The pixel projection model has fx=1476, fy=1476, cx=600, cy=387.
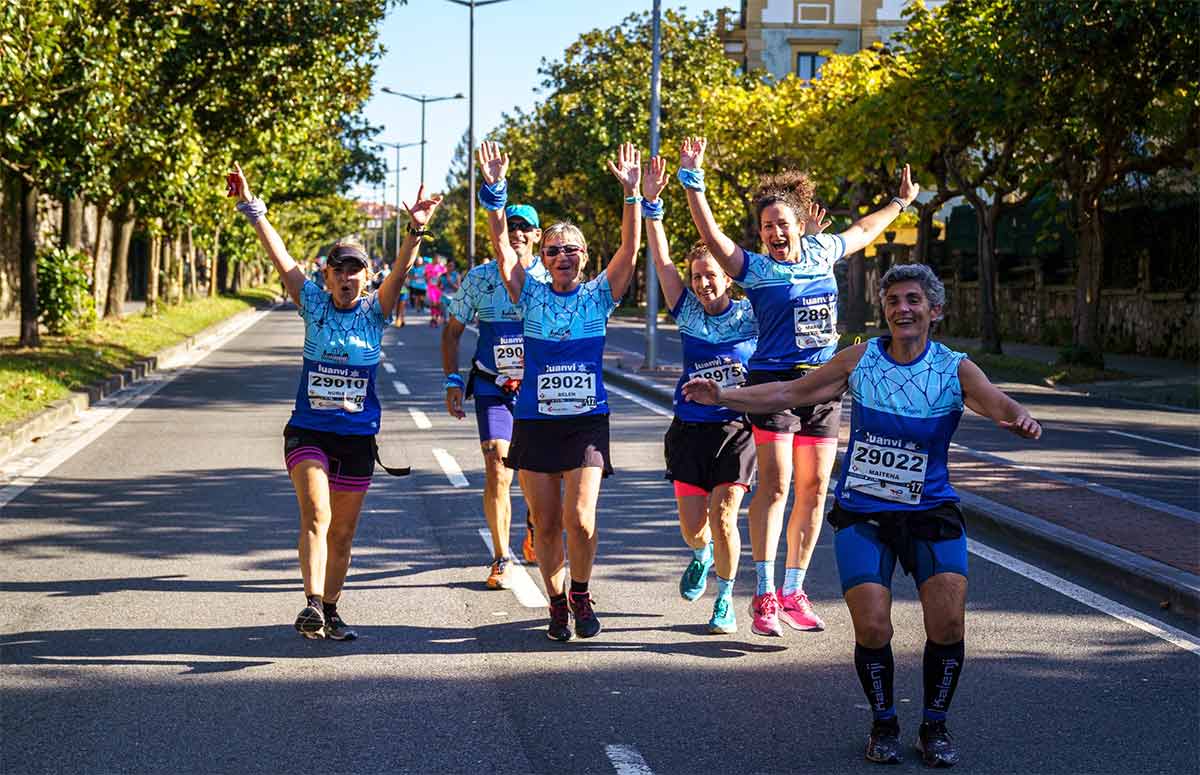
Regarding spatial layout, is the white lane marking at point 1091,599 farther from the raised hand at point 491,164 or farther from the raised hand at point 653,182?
the raised hand at point 491,164

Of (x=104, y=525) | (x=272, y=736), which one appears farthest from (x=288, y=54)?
(x=272, y=736)

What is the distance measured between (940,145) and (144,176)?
553 inches

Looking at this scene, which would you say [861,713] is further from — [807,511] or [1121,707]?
[807,511]

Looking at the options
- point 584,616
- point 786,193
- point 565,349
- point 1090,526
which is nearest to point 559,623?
A: point 584,616

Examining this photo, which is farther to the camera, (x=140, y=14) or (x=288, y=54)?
(x=288, y=54)

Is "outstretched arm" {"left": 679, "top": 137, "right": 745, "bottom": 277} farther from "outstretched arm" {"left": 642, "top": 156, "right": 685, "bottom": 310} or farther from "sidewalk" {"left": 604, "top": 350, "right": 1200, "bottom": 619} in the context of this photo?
"sidewalk" {"left": 604, "top": 350, "right": 1200, "bottom": 619}

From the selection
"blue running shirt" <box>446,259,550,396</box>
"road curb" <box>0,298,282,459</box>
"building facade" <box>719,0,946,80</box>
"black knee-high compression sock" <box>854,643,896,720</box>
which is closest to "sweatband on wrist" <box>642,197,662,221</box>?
"blue running shirt" <box>446,259,550,396</box>

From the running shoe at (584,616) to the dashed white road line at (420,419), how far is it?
875cm

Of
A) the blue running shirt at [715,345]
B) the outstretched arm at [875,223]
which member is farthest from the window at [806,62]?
the blue running shirt at [715,345]

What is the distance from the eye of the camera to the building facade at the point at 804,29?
5931cm

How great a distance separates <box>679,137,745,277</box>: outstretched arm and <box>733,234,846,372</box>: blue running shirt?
7 cm

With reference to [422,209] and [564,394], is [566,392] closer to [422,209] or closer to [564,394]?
[564,394]

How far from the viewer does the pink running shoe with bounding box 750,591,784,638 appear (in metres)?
6.57

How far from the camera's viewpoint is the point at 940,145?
27.1m
